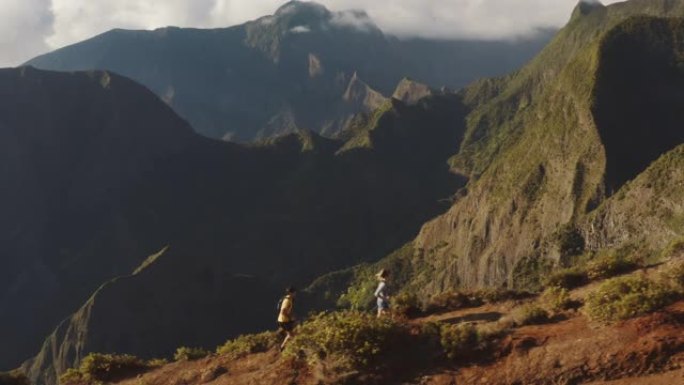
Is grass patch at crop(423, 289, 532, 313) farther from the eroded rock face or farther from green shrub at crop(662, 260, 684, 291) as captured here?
the eroded rock face

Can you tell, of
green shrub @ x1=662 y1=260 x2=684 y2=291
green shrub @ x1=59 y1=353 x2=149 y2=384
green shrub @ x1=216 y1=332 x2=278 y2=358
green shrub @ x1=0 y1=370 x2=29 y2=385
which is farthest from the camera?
green shrub @ x1=0 y1=370 x2=29 y2=385

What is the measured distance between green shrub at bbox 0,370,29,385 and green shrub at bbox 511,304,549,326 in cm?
1704

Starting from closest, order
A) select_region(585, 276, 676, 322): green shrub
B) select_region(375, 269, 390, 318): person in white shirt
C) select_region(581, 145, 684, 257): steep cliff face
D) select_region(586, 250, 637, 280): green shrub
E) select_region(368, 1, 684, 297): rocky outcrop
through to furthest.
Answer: select_region(585, 276, 676, 322): green shrub → select_region(586, 250, 637, 280): green shrub → select_region(375, 269, 390, 318): person in white shirt → select_region(581, 145, 684, 257): steep cliff face → select_region(368, 1, 684, 297): rocky outcrop

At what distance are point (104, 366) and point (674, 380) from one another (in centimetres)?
1723

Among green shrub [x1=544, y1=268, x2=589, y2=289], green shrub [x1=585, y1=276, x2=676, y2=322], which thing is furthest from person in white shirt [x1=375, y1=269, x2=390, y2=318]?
green shrub [x1=585, y1=276, x2=676, y2=322]

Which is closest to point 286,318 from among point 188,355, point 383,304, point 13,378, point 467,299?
point 383,304

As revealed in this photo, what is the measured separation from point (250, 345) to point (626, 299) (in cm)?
1077

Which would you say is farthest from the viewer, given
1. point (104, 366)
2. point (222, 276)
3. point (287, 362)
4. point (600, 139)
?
point (222, 276)

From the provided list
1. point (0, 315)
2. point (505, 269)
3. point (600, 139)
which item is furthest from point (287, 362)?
point (0, 315)

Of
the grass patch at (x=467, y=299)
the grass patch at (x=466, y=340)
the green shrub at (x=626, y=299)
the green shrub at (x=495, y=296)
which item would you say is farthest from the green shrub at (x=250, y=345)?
the green shrub at (x=626, y=299)

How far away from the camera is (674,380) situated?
12812 mm

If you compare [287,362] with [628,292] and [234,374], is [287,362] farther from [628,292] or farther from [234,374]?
[628,292]

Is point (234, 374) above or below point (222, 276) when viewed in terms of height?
above

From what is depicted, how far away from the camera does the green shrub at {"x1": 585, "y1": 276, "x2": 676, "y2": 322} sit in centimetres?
1498
